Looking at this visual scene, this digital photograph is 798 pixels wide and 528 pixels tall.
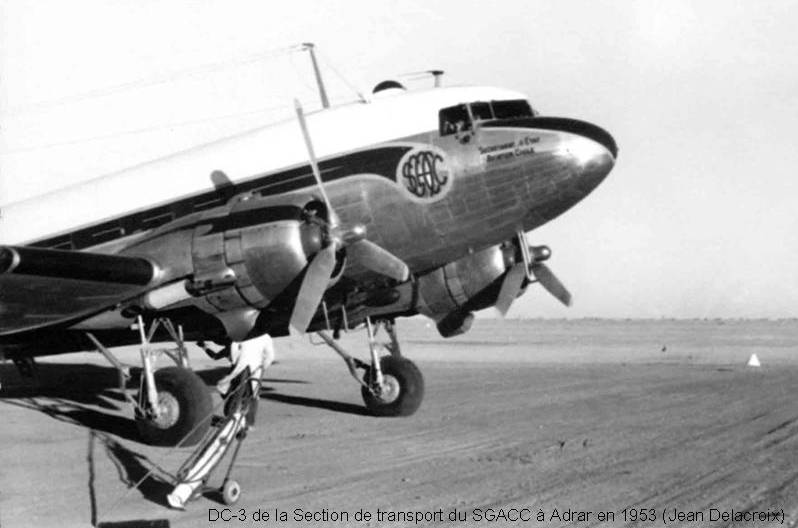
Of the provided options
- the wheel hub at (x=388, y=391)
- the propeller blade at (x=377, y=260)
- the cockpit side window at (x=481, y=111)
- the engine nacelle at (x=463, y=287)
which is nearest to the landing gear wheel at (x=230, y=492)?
the propeller blade at (x=377, y=260)

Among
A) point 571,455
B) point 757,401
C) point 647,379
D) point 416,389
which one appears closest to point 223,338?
point 416,389

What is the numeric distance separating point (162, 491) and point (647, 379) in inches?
522

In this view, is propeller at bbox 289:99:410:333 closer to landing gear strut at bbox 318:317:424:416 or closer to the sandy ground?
the sandy ground

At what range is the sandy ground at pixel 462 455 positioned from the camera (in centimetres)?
775

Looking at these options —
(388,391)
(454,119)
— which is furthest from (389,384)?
→ (454,119)

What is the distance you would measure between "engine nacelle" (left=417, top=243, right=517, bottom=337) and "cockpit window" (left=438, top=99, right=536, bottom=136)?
2.21 m

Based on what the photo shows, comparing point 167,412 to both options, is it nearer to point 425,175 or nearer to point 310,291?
point 310,291

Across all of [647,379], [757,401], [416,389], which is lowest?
[647,379]

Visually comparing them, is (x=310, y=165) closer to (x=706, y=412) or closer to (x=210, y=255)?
(x=210, y=255)

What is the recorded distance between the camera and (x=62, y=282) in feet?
36.1

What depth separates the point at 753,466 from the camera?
365 inches

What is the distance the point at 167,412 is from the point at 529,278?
557 centimetres

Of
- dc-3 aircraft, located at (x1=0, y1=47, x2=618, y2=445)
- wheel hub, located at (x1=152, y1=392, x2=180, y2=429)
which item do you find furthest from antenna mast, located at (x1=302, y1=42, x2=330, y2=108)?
wheel hub, located at (x1=152, y1=392, x2=180, y2=429)

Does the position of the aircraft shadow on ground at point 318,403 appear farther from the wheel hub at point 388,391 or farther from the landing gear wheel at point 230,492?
the landing gear wheel at point 230,492
